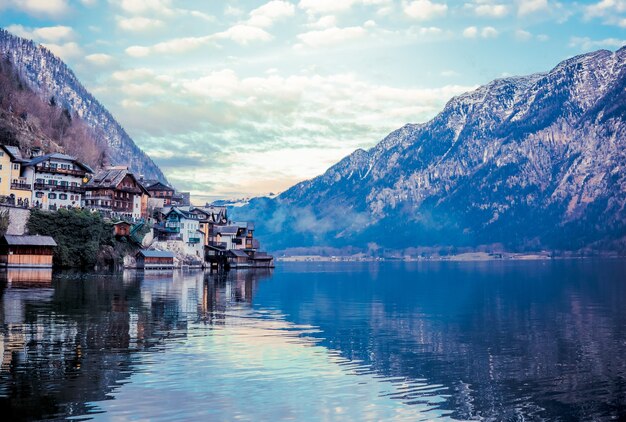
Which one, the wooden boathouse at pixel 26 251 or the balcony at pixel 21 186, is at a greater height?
the balcony at pixel 21 186

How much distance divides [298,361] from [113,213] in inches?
4900

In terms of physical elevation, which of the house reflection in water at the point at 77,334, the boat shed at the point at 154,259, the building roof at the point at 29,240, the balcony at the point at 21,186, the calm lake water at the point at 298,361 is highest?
the balcony at the point at 21,186

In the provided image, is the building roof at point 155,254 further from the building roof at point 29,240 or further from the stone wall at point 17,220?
the building roof at point 29,240

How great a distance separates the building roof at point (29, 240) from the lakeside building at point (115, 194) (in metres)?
36.9

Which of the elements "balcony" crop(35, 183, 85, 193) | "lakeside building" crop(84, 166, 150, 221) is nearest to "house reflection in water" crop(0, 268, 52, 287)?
"balcony" crop(35, 183, 85, 193)

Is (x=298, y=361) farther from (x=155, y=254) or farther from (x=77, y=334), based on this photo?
(x=155, y=254)

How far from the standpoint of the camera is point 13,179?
439ft

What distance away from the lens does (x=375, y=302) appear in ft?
286

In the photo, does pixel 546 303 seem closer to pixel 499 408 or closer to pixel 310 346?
pixel 310 346

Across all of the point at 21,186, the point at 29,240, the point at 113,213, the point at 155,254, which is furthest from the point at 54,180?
the point at 29,240

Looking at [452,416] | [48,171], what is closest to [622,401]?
[452,416]

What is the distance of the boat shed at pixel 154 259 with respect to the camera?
149 m

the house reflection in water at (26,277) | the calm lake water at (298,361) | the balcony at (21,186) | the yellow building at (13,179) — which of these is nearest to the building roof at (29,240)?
the house reflection in water at (26,277)

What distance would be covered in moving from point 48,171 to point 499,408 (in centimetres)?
12697
